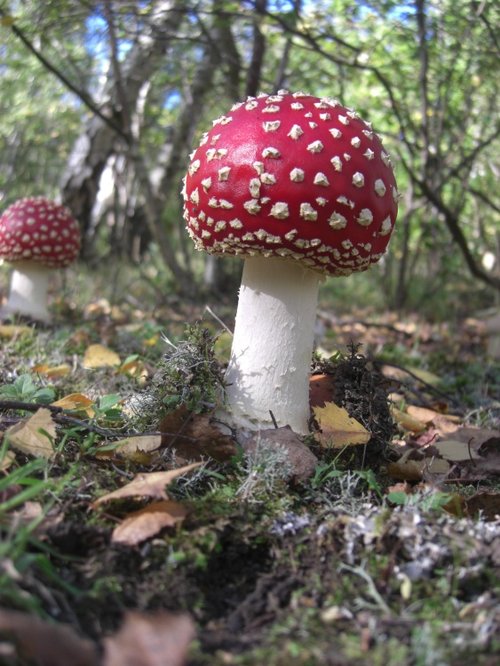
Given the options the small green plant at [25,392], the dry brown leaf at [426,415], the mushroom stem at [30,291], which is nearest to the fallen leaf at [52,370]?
the small green plant at [25,392]

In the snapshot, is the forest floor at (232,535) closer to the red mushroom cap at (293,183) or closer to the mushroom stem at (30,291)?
the red mushroom cap at (293,183)

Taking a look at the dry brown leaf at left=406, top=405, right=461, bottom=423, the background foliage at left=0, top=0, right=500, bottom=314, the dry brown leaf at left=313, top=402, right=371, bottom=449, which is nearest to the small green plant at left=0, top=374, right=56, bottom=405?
the dry brown leaf at left=313, top=402, right=371, bottom=449

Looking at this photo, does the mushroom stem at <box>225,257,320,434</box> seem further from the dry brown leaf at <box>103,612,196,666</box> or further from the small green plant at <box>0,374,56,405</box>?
the dry brown leaf at <box>103,612,196,666</box>

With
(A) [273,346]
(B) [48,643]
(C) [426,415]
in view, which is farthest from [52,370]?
(B) [48,643]

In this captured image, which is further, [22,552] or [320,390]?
[320,390]

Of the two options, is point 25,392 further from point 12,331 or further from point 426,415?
point 426,415

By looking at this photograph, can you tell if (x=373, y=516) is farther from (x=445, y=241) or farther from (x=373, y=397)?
(x=445, y=241)
